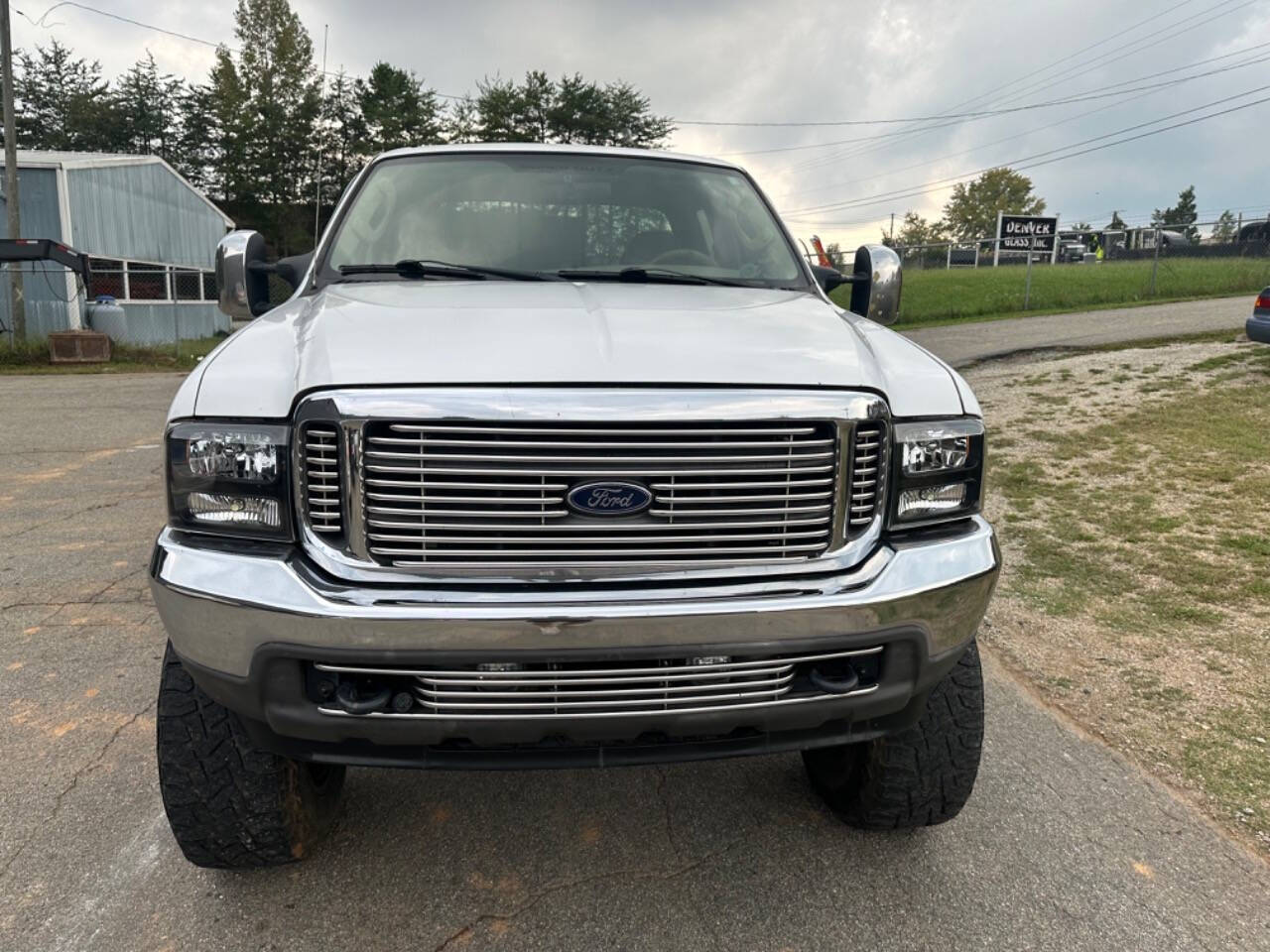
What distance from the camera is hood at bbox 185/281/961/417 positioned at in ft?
6.35

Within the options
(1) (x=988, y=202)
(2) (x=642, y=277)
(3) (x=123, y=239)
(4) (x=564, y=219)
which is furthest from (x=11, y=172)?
(1) (x=988, y=202)

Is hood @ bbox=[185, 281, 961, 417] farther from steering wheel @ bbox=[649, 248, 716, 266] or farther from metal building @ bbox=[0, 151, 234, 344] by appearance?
metal building @ bbox=[0, 151, 234, 344]

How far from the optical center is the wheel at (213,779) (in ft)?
7.07

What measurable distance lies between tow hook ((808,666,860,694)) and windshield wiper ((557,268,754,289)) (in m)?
1.45

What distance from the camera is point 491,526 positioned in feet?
6.19

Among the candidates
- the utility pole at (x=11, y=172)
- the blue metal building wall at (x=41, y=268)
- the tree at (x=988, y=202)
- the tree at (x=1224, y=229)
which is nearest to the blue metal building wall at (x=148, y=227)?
the blue metal building wall at (x=41, y=268)

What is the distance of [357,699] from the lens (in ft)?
6.12

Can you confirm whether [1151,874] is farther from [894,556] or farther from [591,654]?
[591,654]

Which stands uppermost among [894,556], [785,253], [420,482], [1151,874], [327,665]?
[785,253]

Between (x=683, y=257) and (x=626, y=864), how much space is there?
2007 mm

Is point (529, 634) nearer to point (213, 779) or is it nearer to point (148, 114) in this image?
point (213, 779)

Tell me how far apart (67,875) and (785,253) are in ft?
9.55

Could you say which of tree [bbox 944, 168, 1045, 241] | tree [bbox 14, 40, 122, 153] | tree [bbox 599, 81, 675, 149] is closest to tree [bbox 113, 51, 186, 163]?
tree [bbox 14, 40, 122, 153]

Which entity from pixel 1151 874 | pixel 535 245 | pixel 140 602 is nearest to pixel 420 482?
pixel 535 245
